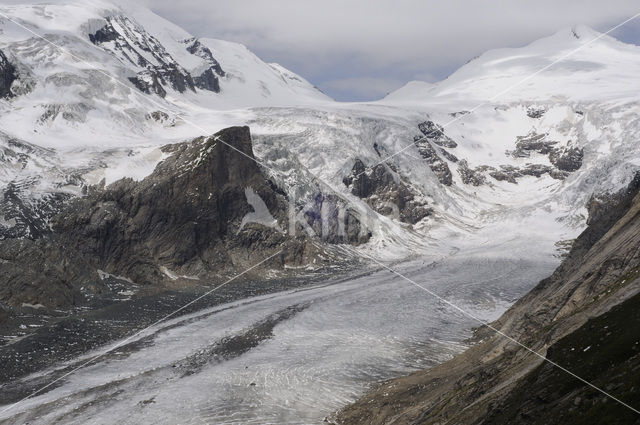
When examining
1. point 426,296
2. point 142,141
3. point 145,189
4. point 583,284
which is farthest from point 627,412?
point 142,141

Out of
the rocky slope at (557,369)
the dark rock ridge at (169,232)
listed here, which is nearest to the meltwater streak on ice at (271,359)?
the rocky slope at (557,369)

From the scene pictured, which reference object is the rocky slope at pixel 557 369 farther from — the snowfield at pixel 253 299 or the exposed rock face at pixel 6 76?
the exposed rock face at pixel 6 76

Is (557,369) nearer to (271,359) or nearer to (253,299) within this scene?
(271,359)

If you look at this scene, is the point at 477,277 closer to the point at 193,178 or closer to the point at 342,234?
the point at 342,234

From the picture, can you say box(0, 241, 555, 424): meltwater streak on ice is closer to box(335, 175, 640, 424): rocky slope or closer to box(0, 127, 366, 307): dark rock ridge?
box(335, 175, 640, 424): rocky slope

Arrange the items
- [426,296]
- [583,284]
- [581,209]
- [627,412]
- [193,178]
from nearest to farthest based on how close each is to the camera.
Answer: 1. [627,412]
2. [583,284]
3. [426,296]
4. [193,178]
5. [581,209]

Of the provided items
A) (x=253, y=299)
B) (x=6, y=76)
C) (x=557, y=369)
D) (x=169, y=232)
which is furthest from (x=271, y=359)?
(x=6, y=76)
